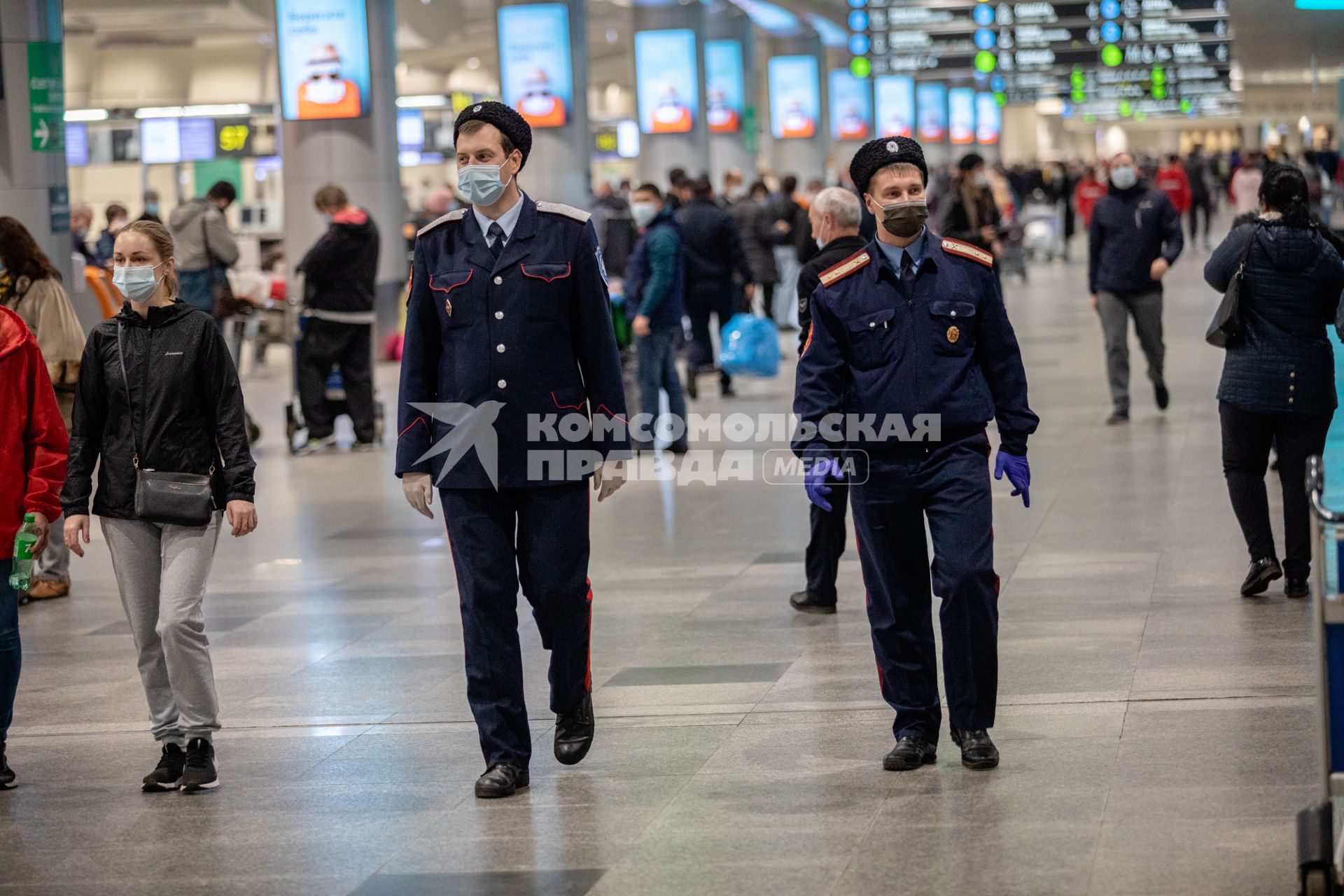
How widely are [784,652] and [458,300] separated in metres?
2.41

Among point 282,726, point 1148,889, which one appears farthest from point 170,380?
point 1148,889

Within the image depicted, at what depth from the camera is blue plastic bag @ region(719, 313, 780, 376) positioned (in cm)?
1518

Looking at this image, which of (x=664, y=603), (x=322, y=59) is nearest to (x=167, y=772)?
(x=664, y=603)

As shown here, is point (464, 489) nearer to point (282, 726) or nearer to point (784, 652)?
point (282, 726)

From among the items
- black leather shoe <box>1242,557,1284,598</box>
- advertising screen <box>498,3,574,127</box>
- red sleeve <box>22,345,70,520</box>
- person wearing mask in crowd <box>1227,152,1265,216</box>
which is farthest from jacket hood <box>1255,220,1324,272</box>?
person wearing mask in crowd <box>1227,152,1265,216</box>

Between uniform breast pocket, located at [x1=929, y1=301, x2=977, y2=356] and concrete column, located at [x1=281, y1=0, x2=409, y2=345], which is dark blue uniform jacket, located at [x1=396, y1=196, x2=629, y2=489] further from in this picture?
concrete column, located at [x1=281, y1=0, x2=409, y2=345]

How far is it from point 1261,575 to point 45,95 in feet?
31.8

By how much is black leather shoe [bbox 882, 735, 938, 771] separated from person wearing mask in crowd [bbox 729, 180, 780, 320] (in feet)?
50.4

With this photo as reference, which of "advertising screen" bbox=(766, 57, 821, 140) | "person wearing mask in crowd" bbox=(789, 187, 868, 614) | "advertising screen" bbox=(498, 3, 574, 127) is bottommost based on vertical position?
"person wearing mask in crowd" bbox=(789, 187, 868, 614)

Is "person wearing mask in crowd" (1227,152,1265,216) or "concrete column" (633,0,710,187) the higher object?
"concrete column" (633,0,710,187)

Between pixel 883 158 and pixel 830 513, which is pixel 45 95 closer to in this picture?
pixel 830 513

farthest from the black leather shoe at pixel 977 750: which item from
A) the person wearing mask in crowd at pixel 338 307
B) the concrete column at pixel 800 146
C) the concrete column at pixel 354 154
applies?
the concrete column at pixel 800 146

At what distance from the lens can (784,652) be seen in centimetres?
723

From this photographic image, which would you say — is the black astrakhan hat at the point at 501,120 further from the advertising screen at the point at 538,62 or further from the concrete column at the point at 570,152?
the concrete column at the point at 570,152
